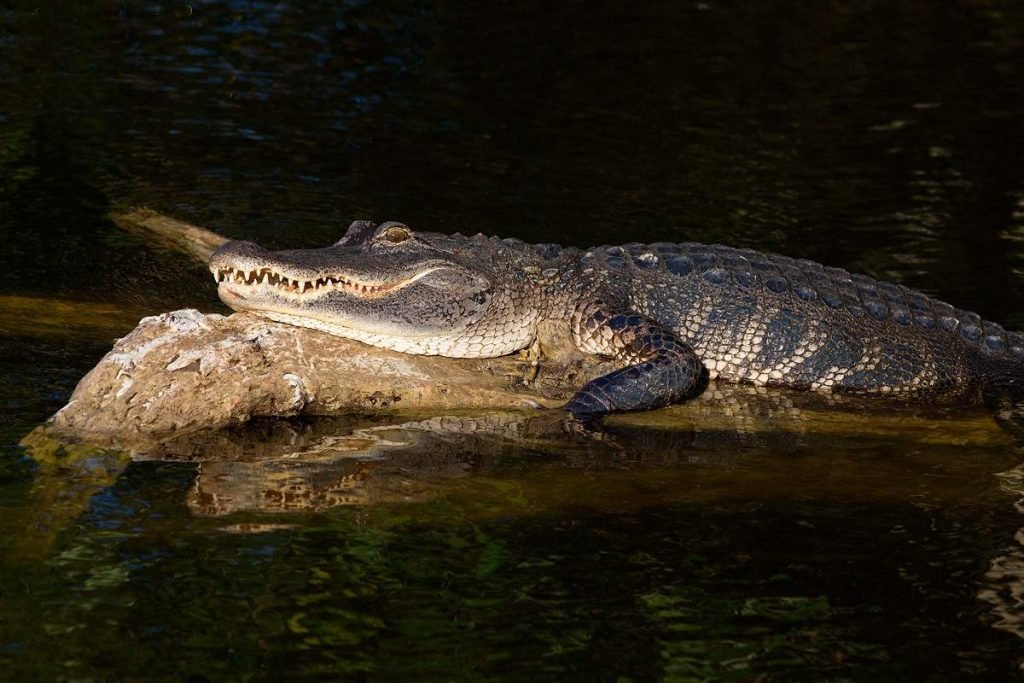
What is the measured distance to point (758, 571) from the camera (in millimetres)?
5398

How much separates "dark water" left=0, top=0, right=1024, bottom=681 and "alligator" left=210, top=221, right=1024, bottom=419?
1.88 feet

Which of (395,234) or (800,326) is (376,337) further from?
(800,326)

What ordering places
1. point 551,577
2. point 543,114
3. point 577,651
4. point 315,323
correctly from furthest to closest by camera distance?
point 543,114 → point 315,323 → point 551,577 → point 577,651

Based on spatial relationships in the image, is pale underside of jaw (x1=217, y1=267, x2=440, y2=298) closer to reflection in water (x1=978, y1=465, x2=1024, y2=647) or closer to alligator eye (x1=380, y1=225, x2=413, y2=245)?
alligator eye (x1=380, y1=225, x2=413, y2=245)

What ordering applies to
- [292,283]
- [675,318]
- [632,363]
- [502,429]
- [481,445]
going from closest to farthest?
1. [481,445]
2. [292,283]
3. [502,429]
4. [632,363]
5. [675,318]

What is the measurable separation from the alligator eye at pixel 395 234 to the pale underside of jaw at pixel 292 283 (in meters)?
0.33

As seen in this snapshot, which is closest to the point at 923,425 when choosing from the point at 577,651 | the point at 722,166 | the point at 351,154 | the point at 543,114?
the point at 577,651

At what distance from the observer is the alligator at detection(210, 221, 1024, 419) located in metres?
7.19

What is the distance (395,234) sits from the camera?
741 cm

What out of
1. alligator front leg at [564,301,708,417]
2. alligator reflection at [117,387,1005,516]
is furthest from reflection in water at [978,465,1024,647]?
alligator front leg at [564,301,708,417]

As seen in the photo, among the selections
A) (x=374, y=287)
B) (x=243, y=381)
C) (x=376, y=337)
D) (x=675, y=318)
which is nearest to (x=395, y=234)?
(x=374, y=287)

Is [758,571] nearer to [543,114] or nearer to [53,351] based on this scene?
[53,351]

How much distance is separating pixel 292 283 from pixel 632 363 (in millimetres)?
1783

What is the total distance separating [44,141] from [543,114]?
14.4 ft
